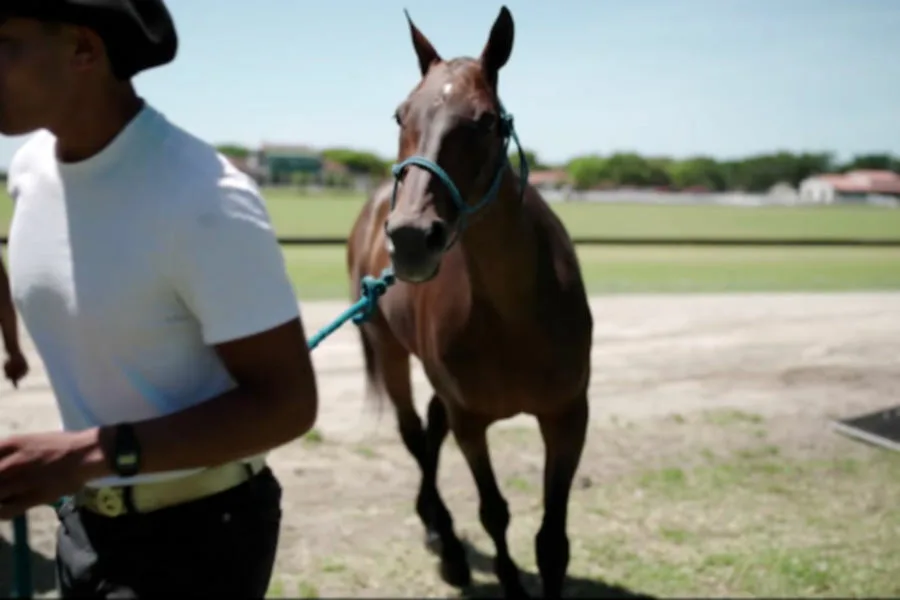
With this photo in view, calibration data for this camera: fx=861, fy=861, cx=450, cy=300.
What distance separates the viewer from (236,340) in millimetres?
1286

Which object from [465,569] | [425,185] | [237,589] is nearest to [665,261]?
[465,569]

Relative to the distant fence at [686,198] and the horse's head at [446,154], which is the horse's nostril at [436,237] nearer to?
the horse's head at [446,154]

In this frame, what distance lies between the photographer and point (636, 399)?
707 cm

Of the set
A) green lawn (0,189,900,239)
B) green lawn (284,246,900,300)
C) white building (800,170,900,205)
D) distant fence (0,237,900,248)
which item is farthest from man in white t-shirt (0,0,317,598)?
white building (800,170,900,205)

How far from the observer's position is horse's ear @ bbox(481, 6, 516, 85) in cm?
297

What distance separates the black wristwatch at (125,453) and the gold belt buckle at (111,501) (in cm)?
25

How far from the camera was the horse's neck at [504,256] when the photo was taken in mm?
3137

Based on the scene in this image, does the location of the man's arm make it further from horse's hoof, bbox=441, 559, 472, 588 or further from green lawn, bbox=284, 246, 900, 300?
green lawn, bbox=284, 246, 900, 300

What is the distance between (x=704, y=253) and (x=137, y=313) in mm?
20592

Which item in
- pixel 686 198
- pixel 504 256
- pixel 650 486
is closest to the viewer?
pixel 504 256

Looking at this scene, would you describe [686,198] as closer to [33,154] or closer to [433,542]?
[433,542]

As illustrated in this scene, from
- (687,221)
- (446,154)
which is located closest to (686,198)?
(687,221)

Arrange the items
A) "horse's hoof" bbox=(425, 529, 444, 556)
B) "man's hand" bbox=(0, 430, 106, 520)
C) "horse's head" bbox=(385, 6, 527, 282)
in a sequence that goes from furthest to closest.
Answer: "horse's hoof" bbox=(425, 529, 444, 556) < "horse's head" bbox=(385, 6, 527, 282) < "man's hand" bbox=(0, 430, 106, 520)

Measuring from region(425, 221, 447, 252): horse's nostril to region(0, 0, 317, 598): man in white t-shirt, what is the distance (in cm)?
119
